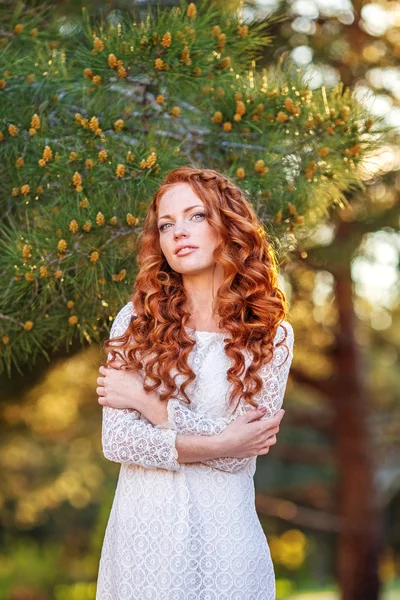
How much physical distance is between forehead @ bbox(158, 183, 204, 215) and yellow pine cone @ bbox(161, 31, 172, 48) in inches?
27.4

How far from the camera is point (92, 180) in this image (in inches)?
104

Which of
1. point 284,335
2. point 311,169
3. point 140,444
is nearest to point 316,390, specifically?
point 311,169

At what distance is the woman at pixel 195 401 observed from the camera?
2045mm

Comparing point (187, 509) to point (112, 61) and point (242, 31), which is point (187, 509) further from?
point (242, 31)

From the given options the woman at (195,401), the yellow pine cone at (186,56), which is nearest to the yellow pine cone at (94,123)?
the yellow pine cone at (186,56)

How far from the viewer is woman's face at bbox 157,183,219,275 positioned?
85.3 inches

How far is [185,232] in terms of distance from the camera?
2164 mm

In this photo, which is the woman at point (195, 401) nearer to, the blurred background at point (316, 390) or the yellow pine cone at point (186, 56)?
the yellow pine cone at point (186, 56)

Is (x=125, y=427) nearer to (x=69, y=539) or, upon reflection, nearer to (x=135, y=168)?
(x=135, y=168)

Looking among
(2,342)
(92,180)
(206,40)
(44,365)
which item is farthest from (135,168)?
(44,365)

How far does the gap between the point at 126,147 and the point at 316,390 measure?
15.9 ft

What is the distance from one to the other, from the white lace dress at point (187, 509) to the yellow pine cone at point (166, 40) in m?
1.07

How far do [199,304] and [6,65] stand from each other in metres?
1.18

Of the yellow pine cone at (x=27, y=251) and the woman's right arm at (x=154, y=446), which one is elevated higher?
the yellow pine cone at (x=27, y=251)
